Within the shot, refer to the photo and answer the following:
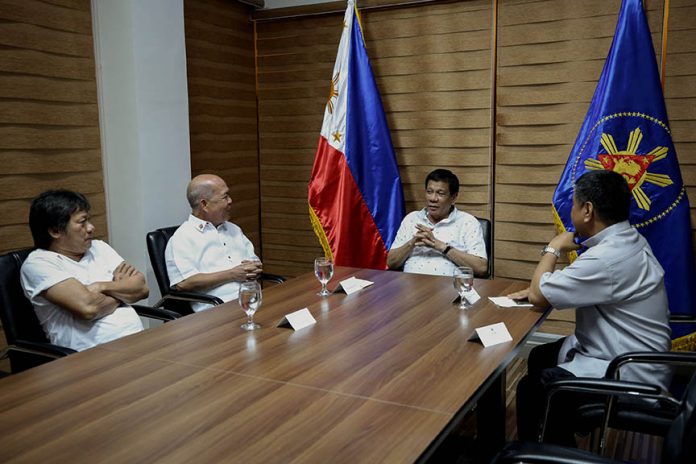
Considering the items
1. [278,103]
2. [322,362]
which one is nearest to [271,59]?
[278,103]

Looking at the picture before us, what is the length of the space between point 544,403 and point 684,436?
2.07 ft

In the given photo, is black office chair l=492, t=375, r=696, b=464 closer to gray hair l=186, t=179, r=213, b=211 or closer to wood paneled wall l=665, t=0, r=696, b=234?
gray hair l=186, t=179, r=213, b=211

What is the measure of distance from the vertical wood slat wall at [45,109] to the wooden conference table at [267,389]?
57.4 inches

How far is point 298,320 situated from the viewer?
6.78 ft

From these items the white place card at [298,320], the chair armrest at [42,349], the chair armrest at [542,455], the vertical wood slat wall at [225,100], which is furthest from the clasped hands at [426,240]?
the chair armrest at [42,349]

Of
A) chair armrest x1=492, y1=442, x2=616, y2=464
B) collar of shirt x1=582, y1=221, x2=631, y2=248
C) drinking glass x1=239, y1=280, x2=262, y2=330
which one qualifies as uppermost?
collar of shirt x1=582, y1=221, x2=631, y2=248

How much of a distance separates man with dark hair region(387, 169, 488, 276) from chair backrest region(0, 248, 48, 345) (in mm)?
1803

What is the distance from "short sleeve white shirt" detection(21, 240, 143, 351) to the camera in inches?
86.9

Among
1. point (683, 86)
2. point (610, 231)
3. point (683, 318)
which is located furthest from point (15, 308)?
point (683, 86)

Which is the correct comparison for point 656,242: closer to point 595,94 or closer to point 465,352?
point 595,94

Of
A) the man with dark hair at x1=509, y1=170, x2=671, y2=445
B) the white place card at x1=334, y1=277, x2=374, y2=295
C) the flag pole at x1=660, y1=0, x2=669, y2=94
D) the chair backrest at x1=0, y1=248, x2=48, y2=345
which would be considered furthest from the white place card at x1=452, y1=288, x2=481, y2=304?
the flag pole at x1=660, y1=0, x2=669, y2=94

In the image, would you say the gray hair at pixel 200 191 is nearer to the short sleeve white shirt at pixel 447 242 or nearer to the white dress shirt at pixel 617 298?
the short sleeve white shirt at pixel 447 242

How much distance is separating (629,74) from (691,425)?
253 cm

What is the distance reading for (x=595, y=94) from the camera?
3391 millimetres
